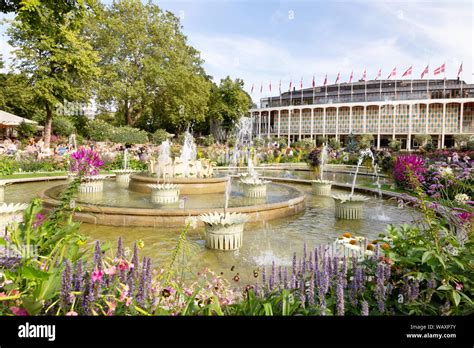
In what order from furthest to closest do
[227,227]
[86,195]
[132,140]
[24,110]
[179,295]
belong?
[24,110], [132,140], [86,195], [227,227], [179,295]

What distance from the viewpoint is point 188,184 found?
12.5m

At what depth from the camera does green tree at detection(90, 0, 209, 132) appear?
3316 centimetres

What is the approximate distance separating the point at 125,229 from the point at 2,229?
2644 mm

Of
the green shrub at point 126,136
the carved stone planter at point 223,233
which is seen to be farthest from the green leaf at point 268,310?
the green shrub at point 126,136

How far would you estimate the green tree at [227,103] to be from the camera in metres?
54.9

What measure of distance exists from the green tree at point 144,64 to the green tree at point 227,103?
15144mm

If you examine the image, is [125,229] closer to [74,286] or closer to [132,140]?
[74,286]

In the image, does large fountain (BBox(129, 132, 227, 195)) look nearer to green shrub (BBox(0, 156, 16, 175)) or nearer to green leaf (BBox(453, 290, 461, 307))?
green shrub (BBox(0, 156, 16, 175))

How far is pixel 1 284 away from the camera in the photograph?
8.43ft

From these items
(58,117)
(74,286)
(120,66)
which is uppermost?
(120,66)

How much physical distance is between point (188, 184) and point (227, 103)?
45.9m

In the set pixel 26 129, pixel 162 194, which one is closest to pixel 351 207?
pixel 162 194

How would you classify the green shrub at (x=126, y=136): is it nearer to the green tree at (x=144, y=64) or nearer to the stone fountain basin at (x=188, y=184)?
the green tree at (x=144, y=64)
